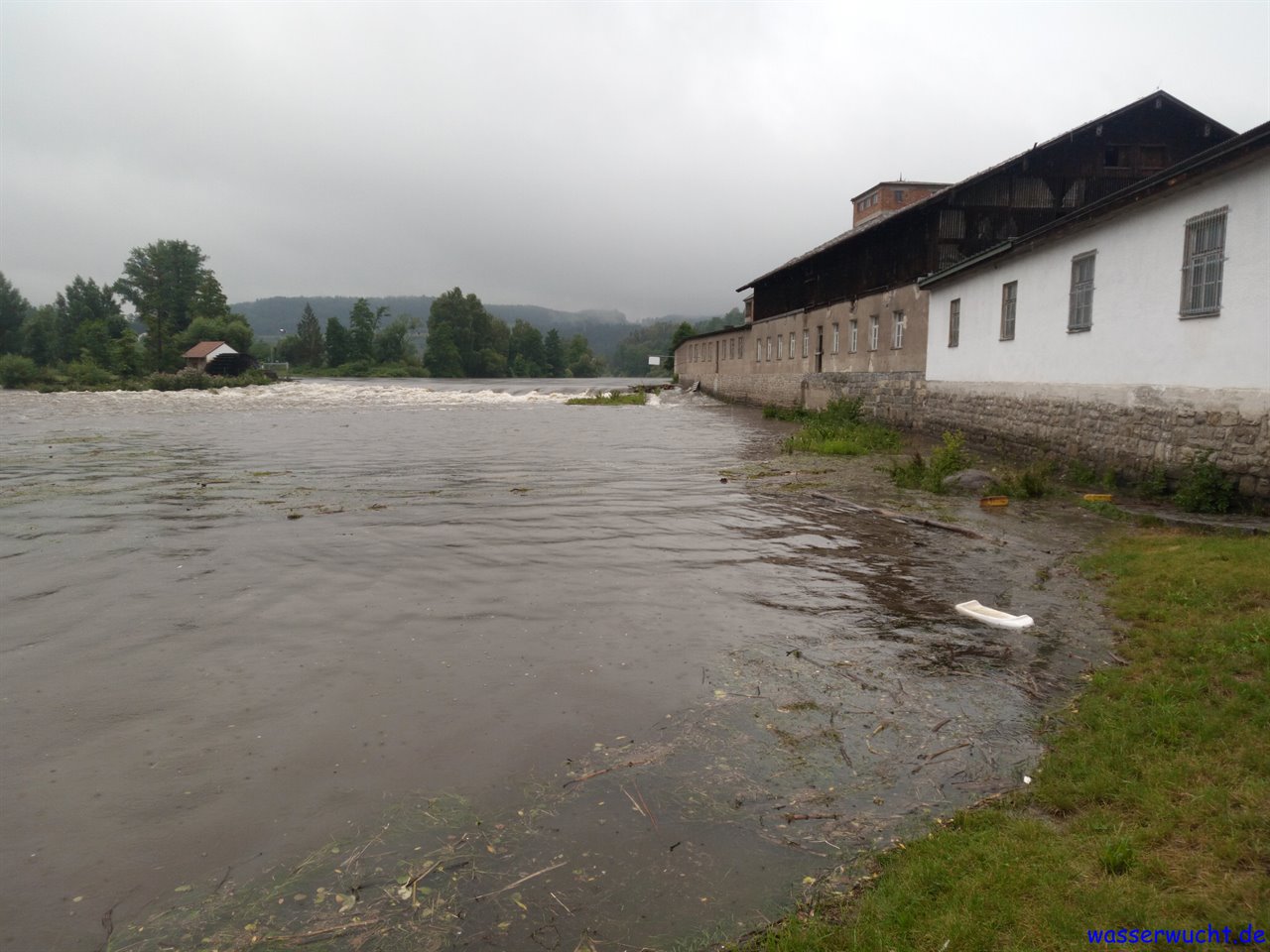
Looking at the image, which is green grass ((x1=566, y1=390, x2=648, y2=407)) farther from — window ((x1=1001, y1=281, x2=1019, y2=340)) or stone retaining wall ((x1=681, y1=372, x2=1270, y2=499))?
window ((x1=1001, y1=281, x2=1019, y2=340))

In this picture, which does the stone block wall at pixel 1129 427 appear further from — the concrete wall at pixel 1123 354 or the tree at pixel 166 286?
the tree at pixel 166 286

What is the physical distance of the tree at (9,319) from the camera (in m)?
99.2

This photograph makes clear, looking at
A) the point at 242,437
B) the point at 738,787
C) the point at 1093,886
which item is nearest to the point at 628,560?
the point at 738,787

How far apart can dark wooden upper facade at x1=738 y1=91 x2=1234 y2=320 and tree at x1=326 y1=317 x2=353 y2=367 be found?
A: 121m

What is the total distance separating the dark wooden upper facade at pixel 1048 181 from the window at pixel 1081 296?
10853 mm

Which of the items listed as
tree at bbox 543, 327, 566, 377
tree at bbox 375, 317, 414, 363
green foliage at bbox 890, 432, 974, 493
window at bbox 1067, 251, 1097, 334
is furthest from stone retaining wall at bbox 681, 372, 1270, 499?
tree at bbox 543, 327, 566, 377

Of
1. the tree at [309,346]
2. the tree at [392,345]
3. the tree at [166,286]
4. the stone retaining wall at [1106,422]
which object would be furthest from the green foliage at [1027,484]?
the tree at [309,346]

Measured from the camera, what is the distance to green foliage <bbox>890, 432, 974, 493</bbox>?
1474 centimetres

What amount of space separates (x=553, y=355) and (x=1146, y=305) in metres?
147

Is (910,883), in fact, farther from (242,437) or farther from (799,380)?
(799,380)

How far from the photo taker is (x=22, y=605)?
27.0 ft

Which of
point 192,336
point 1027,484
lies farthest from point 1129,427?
point 192,336

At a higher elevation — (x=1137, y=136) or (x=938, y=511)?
(x=1137, y=136)

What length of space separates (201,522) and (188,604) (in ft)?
15.6
